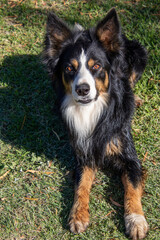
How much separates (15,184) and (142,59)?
259cm

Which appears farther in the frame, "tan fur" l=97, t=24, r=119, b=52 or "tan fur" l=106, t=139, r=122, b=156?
"tan fur" l=106, t=139, r=122, b=156

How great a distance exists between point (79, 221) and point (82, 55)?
1.79m

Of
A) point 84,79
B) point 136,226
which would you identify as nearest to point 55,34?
point 84,79

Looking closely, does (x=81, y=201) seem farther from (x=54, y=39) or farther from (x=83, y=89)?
(x=54, y=39)

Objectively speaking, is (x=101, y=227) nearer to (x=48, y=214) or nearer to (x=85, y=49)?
(x=48, y=214)

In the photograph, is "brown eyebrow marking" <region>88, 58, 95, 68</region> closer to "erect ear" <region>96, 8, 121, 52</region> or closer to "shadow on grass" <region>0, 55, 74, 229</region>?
"erect ear" <region>96, 8, 121, 52</region>

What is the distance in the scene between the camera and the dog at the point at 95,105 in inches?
121

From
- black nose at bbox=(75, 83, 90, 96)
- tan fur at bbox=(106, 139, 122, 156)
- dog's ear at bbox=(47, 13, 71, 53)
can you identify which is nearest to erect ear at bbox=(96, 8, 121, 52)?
dog's ear at bbox=(47, 13, 71, 53)

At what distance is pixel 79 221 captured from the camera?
311 centimetres

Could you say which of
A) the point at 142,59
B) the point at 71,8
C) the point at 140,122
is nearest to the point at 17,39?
the point at 71,8

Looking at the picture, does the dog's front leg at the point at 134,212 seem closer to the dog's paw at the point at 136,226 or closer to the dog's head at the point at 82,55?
the dog's paw at the point at 136,226

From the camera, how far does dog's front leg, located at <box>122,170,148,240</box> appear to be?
9.82ft

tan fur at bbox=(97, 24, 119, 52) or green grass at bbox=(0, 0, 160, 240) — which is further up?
tan fur at bbox=(97, 24, 119, 52)

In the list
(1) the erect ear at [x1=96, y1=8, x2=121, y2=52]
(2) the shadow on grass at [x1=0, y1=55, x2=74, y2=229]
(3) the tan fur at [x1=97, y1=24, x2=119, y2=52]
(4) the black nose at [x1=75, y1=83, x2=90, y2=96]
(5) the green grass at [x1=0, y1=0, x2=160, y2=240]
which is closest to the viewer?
(4) the black nose at [x1=75, y1=83, x2=90, y2=96]
